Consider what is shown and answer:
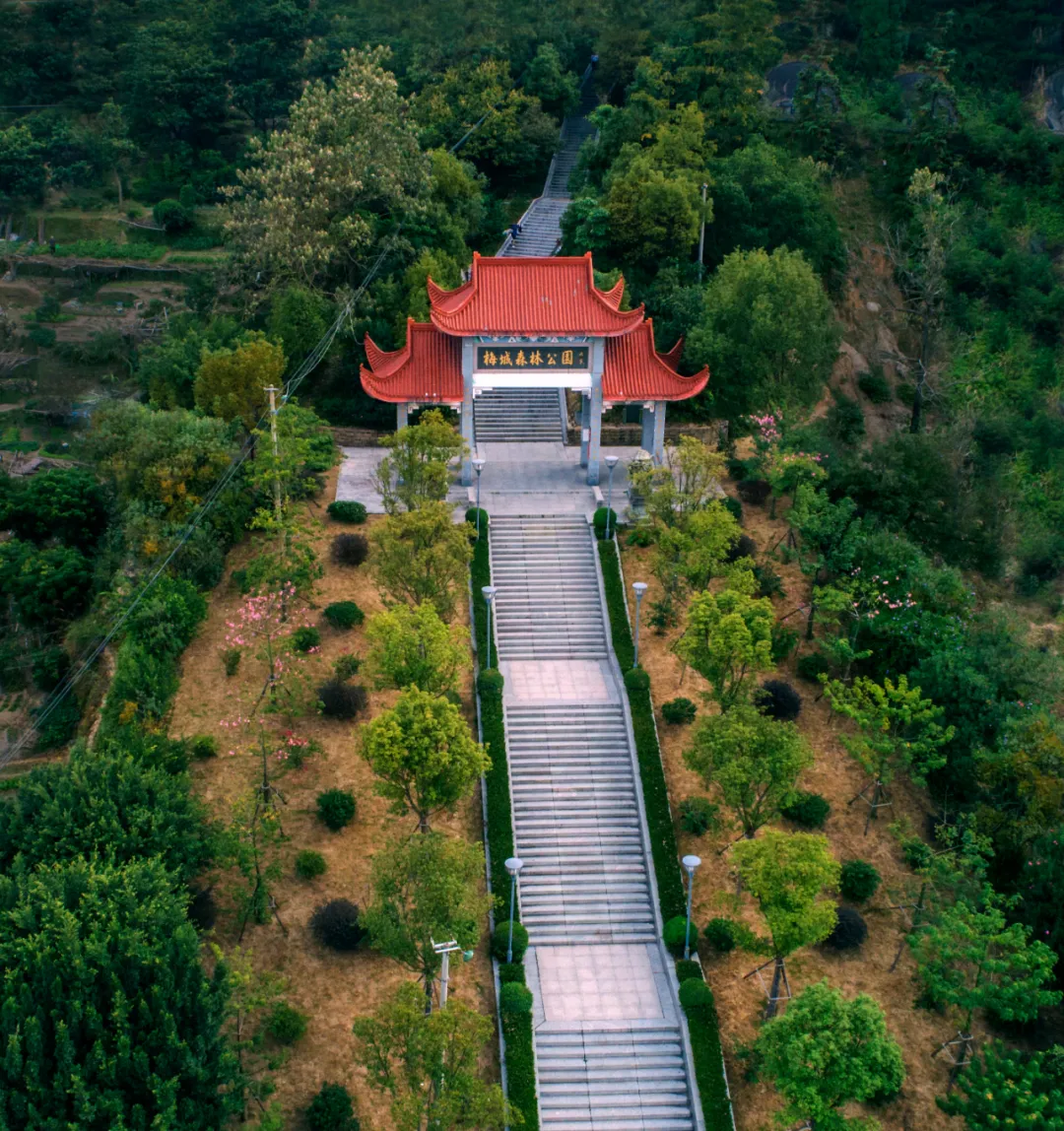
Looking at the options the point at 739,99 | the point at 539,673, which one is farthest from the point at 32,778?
the point at 739,99

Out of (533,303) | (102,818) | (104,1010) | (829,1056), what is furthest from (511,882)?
(533,303)

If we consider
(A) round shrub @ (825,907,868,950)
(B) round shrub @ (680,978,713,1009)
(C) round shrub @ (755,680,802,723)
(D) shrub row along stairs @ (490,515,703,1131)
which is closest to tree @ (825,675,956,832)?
(C) round shrub @ (755,680,802,723)

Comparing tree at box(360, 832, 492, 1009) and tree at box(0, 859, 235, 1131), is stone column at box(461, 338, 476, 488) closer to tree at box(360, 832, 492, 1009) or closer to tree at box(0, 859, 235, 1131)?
tree at box(360, 832, 492, 1009)

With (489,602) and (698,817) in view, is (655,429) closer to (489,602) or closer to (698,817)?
(489,602)

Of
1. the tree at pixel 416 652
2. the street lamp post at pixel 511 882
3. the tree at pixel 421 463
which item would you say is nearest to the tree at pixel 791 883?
the street lamp post at pixel 511 882

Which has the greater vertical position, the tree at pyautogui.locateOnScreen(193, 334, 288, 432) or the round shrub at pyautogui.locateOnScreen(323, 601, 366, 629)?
the tree at pyautogui.locateOnScreen(193, 334, 288, 432)

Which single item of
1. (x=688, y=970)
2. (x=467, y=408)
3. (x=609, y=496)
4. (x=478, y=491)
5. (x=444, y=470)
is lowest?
(x=688, y=970)

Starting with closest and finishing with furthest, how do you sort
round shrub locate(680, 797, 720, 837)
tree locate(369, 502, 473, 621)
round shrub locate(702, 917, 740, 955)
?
round shrub locate(702, 917, 740, 955)
round shrub locate(680, 797, 720, 837)
tree locate(369, 502, 473, 621)

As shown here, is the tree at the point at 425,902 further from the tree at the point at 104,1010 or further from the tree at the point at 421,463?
the tree at the point at 421,463
